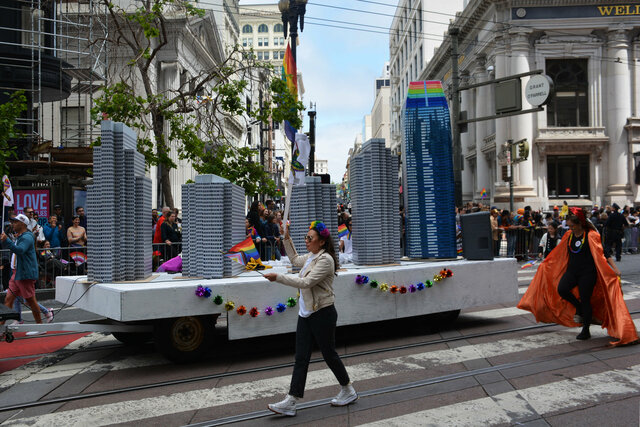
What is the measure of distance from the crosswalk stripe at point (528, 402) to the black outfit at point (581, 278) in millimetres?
1663

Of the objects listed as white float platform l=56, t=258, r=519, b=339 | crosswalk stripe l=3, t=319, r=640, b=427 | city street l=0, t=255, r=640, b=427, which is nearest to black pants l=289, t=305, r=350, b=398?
city street l=0, t=255, r=640, b=427

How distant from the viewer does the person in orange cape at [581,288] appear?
7461mm

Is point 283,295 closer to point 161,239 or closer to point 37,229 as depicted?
point 161,239

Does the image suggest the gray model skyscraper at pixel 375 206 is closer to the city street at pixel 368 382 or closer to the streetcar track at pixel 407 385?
the city street at pixel 368 382

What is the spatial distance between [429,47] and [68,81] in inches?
1856

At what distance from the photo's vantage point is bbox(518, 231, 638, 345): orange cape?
735 centimetres

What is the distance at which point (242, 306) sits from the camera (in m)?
6.85

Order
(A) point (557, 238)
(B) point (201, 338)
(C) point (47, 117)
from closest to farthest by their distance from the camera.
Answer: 1. (B) point (201, 338)
2. (A) point (557, 238)
3. (C) point (47, 117)

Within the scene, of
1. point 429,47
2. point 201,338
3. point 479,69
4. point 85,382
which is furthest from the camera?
point 429,47

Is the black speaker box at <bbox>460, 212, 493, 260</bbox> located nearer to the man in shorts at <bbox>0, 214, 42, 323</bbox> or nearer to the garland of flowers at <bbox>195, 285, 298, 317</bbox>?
the garland of flowers at <bbox>195, 285, 298, 317</bbox>

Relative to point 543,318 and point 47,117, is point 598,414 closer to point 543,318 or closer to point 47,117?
point 543,318

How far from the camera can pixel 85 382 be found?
20.6ft

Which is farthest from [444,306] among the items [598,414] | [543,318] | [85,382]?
[85,382]

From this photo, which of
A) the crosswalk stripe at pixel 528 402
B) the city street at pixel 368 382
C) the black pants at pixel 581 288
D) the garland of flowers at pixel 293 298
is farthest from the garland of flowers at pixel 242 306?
the black pants at pixel 581 288
